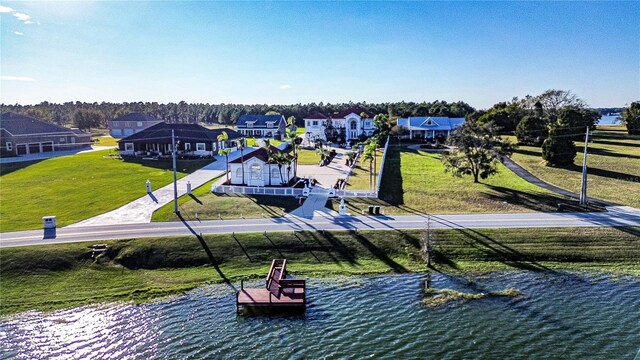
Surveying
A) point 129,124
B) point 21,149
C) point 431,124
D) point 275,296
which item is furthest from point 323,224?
point 129,124

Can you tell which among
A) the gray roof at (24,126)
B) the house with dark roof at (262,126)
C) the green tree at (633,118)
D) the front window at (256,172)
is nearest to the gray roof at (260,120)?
the house with dark roof at (262,126)

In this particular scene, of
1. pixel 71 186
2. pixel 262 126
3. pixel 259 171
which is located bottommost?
pixel 71 186

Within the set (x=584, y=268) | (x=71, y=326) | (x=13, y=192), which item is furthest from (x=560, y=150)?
(x=13, y=192)

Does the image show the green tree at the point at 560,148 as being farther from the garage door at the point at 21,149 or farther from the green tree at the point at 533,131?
the garage door at the point at 21,149

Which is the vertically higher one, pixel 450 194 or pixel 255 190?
pixel 255 190

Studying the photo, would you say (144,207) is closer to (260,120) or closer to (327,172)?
(327,172)

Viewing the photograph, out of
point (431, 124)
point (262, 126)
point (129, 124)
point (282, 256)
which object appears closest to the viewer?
→ point (282, 256)

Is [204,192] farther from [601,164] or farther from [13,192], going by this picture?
[601,164]
